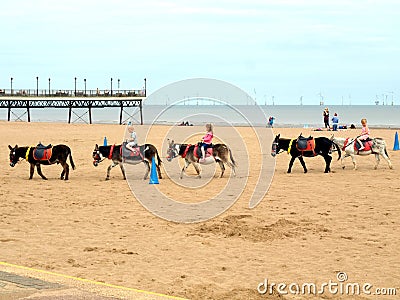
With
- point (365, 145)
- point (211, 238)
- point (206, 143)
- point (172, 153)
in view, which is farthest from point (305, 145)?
point (211, 238)

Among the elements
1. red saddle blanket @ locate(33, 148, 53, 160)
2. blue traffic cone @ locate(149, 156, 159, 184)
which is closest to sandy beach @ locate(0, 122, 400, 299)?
blue traffic cone @ locate(149, 156, 159, 184)

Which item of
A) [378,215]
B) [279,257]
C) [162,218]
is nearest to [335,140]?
[378,215]

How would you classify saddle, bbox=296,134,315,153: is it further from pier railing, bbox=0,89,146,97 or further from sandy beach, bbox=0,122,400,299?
pier railing, bbox=0,89,146,97

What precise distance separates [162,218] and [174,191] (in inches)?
148

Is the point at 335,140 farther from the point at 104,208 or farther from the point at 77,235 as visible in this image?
the point at 77,235

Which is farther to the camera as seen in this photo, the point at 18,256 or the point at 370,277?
the point at 18,256

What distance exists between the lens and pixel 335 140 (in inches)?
866

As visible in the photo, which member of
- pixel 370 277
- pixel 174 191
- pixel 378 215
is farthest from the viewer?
pixel 174 191

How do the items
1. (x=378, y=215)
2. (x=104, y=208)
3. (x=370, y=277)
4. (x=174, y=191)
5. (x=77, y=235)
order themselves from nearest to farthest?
(x=370, y=277)
(x=77, y=235)
(x=378, y=215)
(x=104, y=208)
(x=174, y=191)

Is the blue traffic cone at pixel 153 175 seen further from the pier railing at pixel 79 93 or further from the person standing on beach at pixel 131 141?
the pier railing at pixel 79 93

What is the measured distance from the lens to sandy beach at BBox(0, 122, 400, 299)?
8.58 m

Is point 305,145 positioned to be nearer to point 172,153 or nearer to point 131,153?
point 172,153

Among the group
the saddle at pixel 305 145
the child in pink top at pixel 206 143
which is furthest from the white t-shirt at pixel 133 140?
the saddle at pixel 305 145

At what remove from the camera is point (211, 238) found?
11.1 meters
